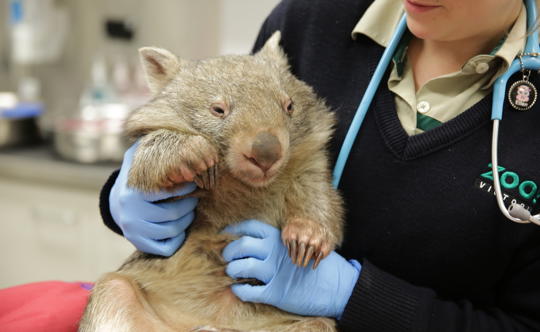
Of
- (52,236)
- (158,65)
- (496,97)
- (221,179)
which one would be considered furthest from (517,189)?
(52,236)

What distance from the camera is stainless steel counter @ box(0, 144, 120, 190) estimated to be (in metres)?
2.86

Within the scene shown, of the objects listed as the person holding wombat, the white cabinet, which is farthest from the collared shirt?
the white cabinet

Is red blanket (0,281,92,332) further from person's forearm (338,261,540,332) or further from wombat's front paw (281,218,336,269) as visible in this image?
person's forearm (338,261,540,332)

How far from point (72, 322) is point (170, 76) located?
2.70ft

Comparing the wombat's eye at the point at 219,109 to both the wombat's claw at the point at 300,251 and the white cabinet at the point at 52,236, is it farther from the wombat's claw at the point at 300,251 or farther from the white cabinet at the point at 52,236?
the white cabinet at the point at 52,236

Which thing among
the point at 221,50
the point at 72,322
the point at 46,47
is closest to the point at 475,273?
the point at 72,322

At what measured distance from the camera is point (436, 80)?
1.48m

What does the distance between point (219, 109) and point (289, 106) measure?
0.73ft

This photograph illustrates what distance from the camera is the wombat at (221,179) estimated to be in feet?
4.54

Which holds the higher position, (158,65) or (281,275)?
(158,65)

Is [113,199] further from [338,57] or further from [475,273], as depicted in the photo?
[475,273]

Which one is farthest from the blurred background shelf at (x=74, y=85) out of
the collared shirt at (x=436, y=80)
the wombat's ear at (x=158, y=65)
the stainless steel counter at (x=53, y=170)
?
the collared shirt at (x=436, y=80)

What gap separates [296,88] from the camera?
1656 millimetres

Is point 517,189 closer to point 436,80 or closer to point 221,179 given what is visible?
point 436,80
